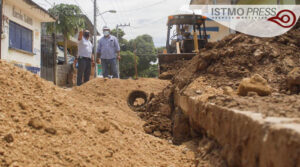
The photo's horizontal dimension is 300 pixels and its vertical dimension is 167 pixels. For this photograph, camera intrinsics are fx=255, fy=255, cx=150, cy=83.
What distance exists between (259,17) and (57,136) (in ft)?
25.8

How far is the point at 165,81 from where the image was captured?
7285 millimetres

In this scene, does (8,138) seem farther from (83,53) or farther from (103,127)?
(83,53)

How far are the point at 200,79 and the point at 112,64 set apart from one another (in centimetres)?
430

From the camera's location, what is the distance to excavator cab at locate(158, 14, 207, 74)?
7402 millimetres

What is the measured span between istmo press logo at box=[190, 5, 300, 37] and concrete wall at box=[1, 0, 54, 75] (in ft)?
25.5

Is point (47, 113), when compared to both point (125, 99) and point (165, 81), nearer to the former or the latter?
point (125, 99)

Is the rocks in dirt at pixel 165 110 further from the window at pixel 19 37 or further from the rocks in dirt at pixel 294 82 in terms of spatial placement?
the window at pixel 19 37

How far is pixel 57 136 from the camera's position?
234cm

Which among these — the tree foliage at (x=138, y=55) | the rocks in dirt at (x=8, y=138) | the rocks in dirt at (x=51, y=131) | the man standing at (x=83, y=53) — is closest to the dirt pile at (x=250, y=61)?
the rocks in dirt at (x=51, y=131)

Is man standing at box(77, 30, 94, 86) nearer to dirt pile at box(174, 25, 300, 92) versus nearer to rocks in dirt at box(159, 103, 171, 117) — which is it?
rocks in dirt at box(159, 103, 171, 117)

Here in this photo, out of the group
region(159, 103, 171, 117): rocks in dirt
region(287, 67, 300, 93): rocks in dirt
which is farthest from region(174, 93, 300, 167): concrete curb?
region(159, 103, 171, 117): rocks in dirt

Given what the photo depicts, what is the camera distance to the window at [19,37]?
9727 millimetres

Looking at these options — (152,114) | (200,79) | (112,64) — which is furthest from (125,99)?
(200,79)

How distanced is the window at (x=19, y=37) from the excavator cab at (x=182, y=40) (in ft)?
19.5
